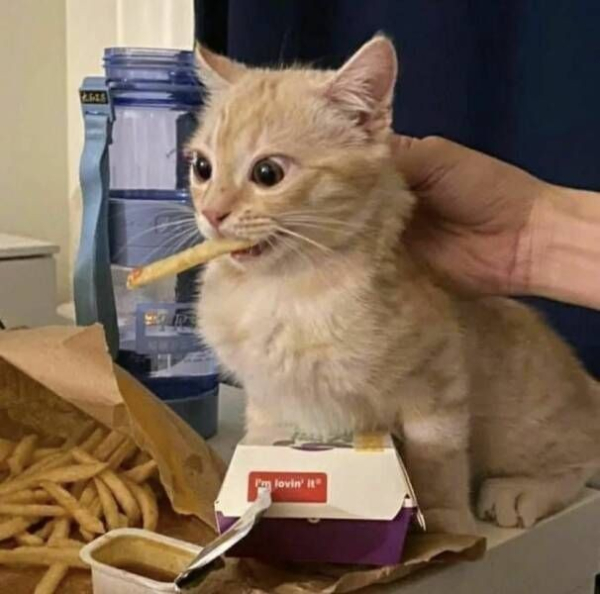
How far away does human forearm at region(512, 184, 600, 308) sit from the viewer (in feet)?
3.55

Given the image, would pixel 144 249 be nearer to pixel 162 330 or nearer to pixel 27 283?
pixel 162 330

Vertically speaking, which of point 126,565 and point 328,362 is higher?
point 328,362

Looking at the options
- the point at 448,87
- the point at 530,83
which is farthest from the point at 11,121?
the point at 530,83

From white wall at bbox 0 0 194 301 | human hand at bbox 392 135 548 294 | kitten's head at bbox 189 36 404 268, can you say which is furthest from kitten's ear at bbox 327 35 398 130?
white wall at bbox 0 0 194 301

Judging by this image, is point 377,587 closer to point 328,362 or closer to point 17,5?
point 328,362

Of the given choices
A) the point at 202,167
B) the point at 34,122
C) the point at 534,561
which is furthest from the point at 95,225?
the point at 34,122

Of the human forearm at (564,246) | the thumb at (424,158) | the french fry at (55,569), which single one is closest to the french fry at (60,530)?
the french fry at (55,569)

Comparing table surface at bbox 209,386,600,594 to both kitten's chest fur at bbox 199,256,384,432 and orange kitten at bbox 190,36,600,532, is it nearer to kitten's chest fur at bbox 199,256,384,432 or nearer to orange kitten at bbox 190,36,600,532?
orange kitten at bbox 190,36,600,532

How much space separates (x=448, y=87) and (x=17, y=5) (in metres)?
0.90

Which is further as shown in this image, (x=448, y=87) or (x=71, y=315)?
(x=71, y=315)

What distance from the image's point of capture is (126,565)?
0.74 metres

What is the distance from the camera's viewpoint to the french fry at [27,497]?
86cm

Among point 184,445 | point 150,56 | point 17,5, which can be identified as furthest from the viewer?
point 17,5

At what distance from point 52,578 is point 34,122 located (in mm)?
1391
